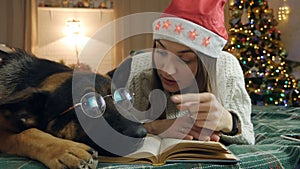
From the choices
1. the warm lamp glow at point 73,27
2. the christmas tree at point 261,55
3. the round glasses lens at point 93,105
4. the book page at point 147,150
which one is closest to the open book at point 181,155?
the book page at point 147,150

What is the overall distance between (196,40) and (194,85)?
0.49 ft

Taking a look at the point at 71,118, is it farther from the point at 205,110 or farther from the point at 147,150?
the point at 205,110

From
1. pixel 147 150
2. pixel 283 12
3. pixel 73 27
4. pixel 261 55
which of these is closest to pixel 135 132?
pixel 147 150

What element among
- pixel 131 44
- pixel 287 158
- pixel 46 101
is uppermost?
pixel 46 101

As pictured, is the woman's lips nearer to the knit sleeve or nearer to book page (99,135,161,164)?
the knit sleeve

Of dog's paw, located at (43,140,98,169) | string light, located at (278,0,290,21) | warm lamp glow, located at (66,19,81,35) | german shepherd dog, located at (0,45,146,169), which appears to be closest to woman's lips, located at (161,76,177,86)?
german shepherd dog, located at (0,45,146,169)

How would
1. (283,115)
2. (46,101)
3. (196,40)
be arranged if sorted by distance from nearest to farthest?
(46,101) < (196,40) < (283,115)

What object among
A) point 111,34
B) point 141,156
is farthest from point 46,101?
point 111,34

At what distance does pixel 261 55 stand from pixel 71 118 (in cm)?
307

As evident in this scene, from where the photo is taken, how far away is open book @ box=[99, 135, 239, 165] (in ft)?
2.52

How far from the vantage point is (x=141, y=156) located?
77 centimetres

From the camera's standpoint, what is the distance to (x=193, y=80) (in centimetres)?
115

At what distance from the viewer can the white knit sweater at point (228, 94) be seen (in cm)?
111

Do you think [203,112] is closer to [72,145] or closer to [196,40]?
[196,40]
